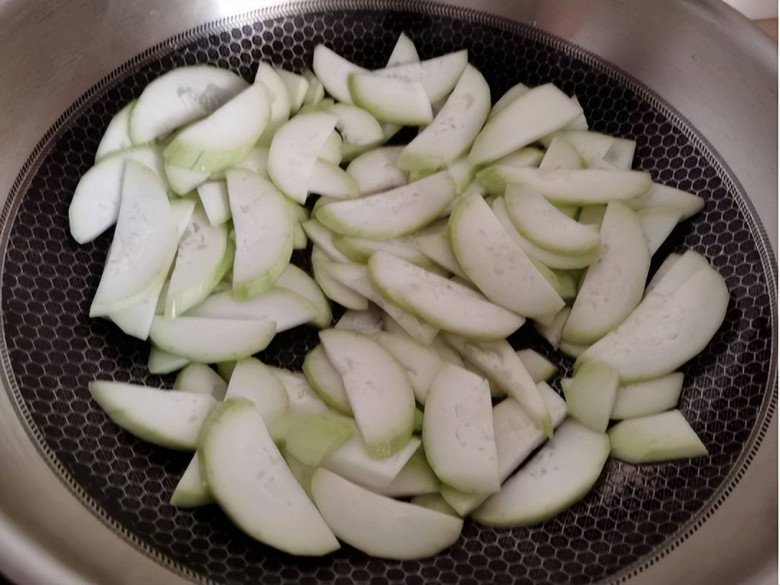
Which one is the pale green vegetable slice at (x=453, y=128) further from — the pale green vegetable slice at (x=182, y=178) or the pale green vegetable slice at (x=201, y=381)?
the pale green vegetable slice at (x=201, y=381)

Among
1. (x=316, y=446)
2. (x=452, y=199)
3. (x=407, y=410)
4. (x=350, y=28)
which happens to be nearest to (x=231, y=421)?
(x=316, y=446)

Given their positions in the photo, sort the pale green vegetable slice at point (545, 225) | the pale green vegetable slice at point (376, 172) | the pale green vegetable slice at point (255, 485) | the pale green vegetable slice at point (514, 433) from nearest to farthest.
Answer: the pale green vegetable slice at point (255, 485), the pale green vegetable slice at point (514, 433), the pale green vegetable slice at point (545, 225), the pale green vegetable slice at point (376, 172)

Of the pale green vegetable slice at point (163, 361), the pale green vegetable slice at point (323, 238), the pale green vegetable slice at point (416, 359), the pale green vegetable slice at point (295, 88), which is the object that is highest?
the pale green vegetable slice at point (295, 88)

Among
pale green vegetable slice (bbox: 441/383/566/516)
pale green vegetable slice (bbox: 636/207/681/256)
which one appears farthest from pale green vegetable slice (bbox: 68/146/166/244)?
pale green vegetable slice (bbox: 636/207/681/256)

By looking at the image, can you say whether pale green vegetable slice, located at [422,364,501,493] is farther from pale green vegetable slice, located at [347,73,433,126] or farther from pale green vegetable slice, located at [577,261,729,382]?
pale green vegetable slice, located at [347,73,433,126]

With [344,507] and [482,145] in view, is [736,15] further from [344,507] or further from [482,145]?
[344,507]

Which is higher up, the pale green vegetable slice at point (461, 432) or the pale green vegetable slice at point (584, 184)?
the pale green vegetable slice at point (584, 184)

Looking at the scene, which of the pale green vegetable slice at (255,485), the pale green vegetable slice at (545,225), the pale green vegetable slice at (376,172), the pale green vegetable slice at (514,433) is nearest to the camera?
the pale green vegetable slice at (255,485)

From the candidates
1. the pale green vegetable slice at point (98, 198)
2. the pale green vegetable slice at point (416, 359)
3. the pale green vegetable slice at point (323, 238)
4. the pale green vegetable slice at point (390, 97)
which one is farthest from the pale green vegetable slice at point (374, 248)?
the pale green vegetable slice at point (98, 198)
